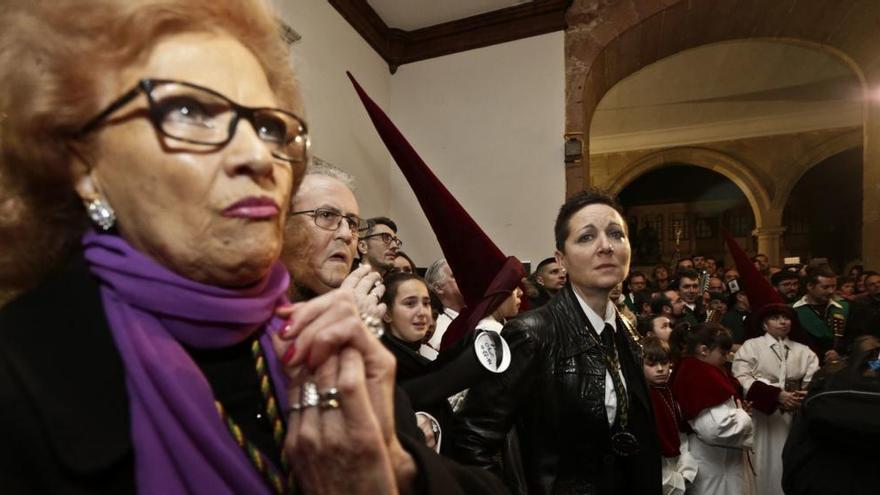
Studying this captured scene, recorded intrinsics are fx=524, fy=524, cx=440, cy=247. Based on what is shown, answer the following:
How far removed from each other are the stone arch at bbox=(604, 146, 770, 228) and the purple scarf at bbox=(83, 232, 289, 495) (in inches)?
504

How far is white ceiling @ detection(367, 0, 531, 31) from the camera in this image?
5.02 metres

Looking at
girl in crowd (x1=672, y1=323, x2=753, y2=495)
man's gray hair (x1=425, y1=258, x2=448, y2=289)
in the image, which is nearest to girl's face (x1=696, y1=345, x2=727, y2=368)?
girl in crowd (x1=672, y1=323, x2=753, y2=495)

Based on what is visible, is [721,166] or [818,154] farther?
[721,166]

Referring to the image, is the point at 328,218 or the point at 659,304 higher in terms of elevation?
the point at 328,218

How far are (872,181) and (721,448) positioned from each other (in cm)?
474

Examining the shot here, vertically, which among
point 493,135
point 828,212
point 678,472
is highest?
point 493,135

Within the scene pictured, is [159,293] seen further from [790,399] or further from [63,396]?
[790,399]

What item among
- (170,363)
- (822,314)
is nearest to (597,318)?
(170,363)

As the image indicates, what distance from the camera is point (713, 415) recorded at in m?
2.63

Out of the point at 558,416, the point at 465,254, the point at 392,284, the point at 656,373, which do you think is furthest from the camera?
the point at 656,373

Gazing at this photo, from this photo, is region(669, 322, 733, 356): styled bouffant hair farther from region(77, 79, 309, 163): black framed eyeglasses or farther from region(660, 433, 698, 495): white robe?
region(77, 79, 309, 163): black framed eyeglasses

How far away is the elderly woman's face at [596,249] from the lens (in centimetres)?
193

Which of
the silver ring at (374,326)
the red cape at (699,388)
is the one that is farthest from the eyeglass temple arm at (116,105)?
the red cape at (699,388)

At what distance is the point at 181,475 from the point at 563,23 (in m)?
5.30
